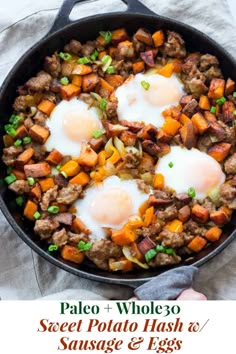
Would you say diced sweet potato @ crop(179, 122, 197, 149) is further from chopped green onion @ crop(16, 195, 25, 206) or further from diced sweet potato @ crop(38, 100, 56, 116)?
chopped green onion @ crop(16, 195, 25, 206)

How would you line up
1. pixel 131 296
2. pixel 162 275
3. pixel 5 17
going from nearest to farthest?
pixel 162 275 → pixel 131 296 → pixel 5 17

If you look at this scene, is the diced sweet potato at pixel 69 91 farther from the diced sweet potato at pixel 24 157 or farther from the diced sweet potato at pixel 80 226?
the diced sweet potato at pixel 80 226

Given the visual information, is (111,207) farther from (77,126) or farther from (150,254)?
(77,126)

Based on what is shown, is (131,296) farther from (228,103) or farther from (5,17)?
(5,17)

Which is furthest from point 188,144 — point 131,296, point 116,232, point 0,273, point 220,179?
point 0,273

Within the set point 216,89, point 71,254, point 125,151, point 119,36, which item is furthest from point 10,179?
point 216,89

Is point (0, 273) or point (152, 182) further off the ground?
point (152, 182)

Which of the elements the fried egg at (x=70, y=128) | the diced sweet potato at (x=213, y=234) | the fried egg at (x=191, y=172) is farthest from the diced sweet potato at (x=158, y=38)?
the diced sweet potato at (x=213, y=234)

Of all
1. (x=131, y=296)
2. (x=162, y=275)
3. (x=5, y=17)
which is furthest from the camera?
(x=5, y=17)
